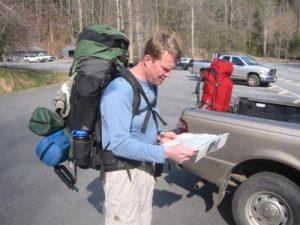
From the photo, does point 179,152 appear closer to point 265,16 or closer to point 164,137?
point 164,137

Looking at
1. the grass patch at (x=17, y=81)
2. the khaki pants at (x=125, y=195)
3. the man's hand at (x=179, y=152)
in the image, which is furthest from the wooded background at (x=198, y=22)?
the man's hand at (x=179, y=152)

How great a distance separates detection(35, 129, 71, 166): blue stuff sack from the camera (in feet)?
8.00

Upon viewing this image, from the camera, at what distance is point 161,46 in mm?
2133

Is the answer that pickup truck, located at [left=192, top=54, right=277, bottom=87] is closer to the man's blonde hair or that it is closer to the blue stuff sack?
the blue stuff sack

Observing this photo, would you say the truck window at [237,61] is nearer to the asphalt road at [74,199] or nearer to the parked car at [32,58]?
the asphalt road at [74,199]

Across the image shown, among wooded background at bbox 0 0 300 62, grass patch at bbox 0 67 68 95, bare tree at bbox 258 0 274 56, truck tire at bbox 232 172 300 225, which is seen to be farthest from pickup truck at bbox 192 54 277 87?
bare tree at bbox 258 0 274 56

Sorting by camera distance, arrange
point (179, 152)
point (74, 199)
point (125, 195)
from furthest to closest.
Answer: point (74, 199) < point (125, 195) < point (179, 152)

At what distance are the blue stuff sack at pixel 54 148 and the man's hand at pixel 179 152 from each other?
748mm

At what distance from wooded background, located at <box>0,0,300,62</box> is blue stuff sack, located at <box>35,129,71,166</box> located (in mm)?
32461

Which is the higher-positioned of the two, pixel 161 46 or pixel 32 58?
pixel 161 46

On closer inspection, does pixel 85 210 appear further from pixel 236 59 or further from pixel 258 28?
pixel 258 28

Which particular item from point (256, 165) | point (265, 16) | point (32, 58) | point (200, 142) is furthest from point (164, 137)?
point (265, 16)

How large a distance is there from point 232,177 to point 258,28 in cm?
8676

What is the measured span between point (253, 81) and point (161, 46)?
21.3 metres
